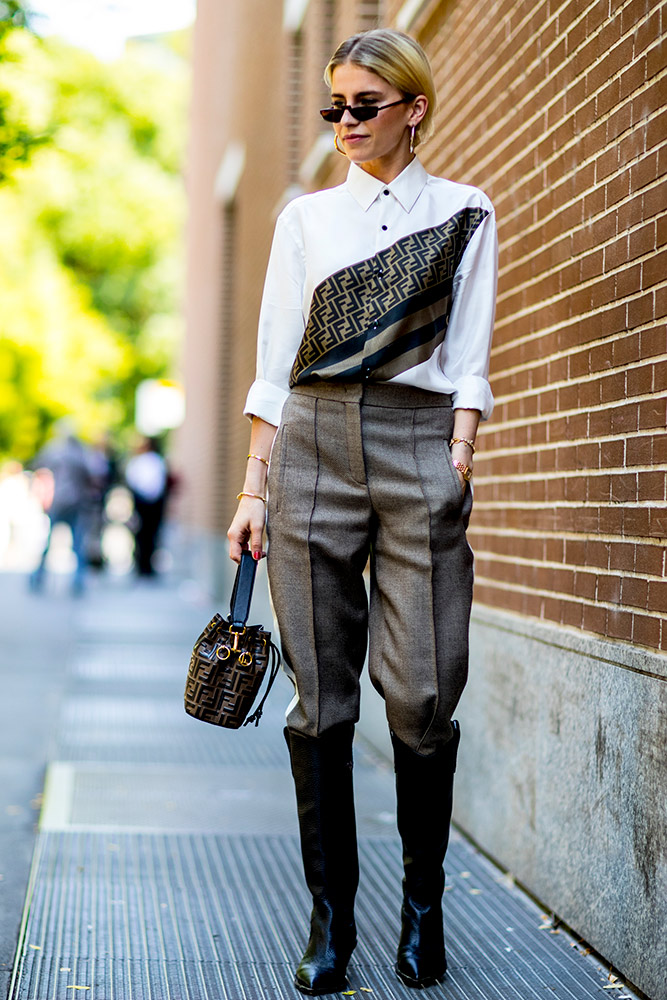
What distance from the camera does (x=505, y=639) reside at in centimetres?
455

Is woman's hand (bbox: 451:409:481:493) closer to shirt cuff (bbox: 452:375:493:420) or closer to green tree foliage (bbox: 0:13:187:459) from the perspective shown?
shirt cuff (bbox: 452:375:493:420)

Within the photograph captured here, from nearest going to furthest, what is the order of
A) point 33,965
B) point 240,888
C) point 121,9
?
point 33,965 < point 240,888 < point 121,9

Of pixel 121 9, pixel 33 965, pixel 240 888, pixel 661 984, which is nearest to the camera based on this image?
pixel 661 984

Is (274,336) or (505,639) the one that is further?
(505,639)

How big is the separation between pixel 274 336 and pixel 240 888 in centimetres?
175

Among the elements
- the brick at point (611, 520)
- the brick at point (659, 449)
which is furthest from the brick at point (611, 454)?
the brick at point (659, 449)

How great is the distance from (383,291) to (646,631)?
101 centimetres

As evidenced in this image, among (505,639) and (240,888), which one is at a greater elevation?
(505,639)

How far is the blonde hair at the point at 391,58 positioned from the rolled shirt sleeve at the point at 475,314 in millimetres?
354

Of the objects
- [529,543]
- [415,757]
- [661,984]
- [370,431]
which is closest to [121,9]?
[529,543]

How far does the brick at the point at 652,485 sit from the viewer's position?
3.27m

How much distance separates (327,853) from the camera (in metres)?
3.33

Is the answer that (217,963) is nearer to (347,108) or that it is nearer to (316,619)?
(316,619)

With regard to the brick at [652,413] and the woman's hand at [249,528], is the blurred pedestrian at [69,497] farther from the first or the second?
the brick at [652,413]
